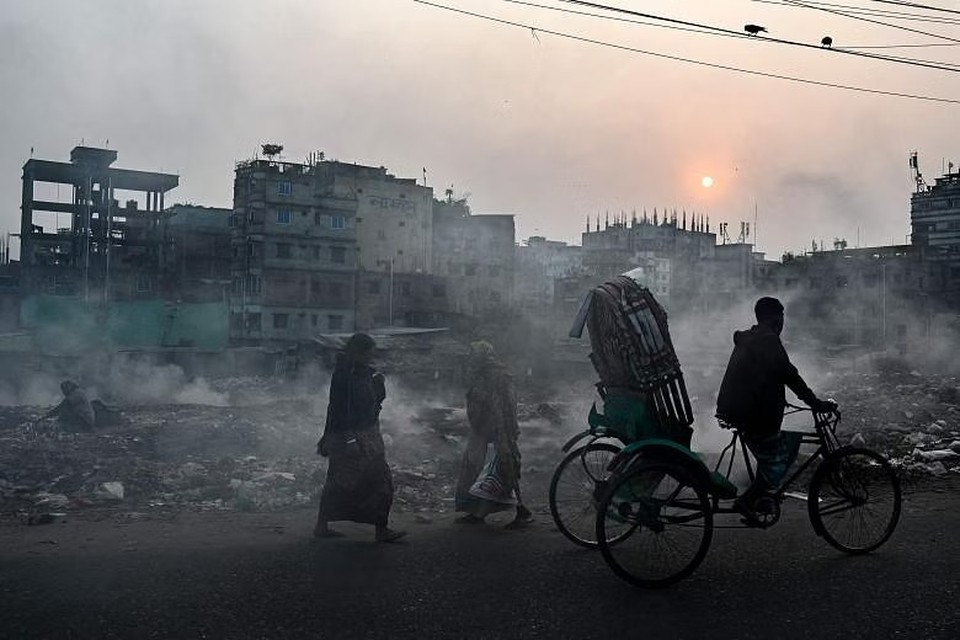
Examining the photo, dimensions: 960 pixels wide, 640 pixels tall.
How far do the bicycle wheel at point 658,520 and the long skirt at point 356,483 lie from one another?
2.00 meters

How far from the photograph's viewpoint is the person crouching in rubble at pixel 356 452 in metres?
6.15

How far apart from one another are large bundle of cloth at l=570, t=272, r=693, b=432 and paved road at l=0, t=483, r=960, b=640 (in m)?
1.16

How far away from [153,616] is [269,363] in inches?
1283

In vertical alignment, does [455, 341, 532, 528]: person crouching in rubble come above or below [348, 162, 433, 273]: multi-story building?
below

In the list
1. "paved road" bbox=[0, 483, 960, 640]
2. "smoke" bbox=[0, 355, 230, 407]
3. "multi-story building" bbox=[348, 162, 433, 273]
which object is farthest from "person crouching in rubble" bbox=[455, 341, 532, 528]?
"multi-story building" bbox=[348, 162, 433, 273]

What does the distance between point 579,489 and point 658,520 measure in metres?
0.94

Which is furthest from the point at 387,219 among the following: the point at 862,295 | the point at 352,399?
the point at 352,399

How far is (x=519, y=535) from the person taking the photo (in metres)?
6.39

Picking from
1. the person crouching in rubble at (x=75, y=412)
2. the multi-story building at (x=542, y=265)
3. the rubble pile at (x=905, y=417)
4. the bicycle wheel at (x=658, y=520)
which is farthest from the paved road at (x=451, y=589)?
the multi-story building at (x=542, y=265)

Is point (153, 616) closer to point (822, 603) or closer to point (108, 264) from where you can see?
point (822, 603)

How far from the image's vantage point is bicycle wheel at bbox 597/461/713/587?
480 cm

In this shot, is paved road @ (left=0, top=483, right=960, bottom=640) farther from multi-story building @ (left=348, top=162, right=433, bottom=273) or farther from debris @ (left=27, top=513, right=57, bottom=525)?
multi-story building @ (left=348, top=162, right=433, bottom=273)

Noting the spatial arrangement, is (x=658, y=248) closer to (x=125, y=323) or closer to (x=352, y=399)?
(x=125, y=323)

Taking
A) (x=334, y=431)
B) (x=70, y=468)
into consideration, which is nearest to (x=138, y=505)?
(x=70, y=468)
